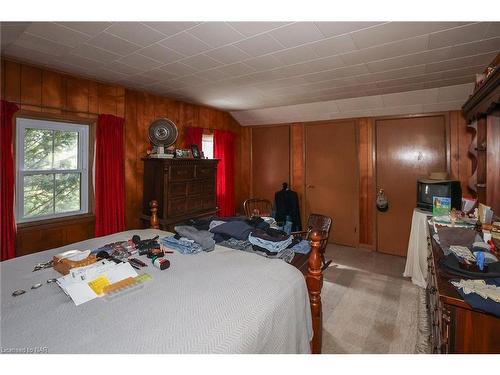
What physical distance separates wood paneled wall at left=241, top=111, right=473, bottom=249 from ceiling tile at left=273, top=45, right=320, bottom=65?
2415 millimetres

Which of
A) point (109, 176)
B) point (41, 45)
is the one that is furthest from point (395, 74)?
point (109, 176)

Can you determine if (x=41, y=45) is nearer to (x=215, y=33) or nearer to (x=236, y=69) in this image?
(x=215, y=33)

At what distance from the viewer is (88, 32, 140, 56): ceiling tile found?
2.09 m

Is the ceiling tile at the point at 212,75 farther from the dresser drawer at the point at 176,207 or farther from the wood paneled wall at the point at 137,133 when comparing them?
the dresser drawer at the point at 176,207

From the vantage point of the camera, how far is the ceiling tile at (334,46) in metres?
2.14

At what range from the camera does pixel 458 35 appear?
2.03 m

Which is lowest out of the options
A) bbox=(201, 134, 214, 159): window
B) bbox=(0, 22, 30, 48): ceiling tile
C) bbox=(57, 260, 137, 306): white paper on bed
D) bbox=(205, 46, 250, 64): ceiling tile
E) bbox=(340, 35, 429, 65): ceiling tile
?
bbox=(57, 260, 137, 306): white paper on bed

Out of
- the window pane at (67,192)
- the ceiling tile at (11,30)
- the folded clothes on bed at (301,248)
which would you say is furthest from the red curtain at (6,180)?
the folded clothes on bed at (301,248)

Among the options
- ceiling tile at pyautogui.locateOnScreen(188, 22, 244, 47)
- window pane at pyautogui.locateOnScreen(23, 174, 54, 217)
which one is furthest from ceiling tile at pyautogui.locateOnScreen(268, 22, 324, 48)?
window pane at pyautogui.locateOnScreen(23, 174, 54, 217)

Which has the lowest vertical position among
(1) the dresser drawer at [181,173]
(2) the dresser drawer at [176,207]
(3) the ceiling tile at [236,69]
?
(2) the dresser drawer at [176,207]

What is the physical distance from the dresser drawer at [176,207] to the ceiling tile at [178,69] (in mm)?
1655

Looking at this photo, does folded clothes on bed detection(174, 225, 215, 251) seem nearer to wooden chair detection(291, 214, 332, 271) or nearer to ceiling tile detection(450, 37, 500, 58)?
wooden chair detection(291, 214, 332, 271)
